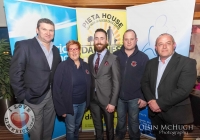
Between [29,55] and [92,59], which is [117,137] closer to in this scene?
[92,59]

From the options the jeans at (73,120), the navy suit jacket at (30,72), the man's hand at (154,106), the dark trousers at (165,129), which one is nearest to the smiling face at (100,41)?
the navy suit jacket at (30,72)

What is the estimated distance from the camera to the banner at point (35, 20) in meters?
2.17

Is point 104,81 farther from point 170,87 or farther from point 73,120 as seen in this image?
point 170,87

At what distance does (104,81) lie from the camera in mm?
2221

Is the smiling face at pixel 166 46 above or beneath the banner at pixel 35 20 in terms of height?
beneath

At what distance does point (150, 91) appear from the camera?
85.2 inches

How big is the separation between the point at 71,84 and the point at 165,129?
128 cm

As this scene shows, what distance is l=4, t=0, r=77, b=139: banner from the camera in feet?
7.11

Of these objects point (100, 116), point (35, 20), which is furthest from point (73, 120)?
point (35, 20)

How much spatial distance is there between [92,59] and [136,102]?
0.92 metres

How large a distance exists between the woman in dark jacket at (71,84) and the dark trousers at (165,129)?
955 millimetres

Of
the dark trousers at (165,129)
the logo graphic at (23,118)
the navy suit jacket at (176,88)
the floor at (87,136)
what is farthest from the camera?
the floor at (87,136)

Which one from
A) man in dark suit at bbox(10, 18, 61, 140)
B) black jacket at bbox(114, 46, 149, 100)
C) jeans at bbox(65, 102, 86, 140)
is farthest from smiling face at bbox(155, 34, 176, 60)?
man in dark suit at bbox(10, 18, 61, 140)

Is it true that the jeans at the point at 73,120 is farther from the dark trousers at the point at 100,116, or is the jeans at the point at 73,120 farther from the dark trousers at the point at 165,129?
the dark trousers at the point at 165,129
